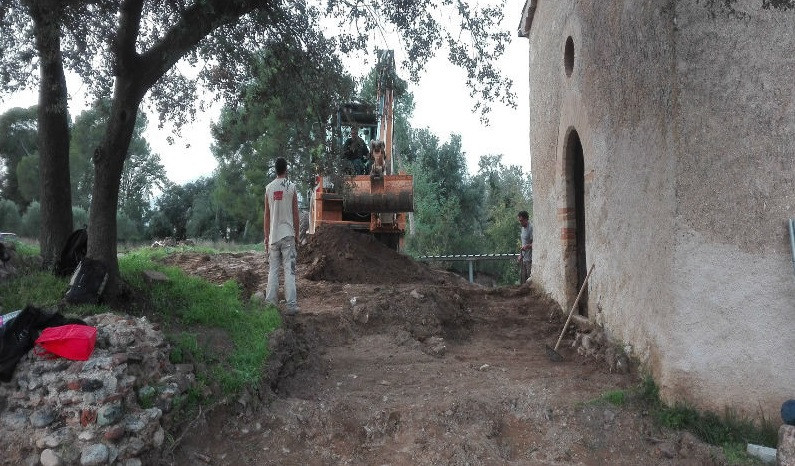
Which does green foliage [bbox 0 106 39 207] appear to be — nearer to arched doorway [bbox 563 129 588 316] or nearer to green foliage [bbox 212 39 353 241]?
green foliage [bbox 212 39 353 241]

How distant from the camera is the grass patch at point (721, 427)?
4.72 m

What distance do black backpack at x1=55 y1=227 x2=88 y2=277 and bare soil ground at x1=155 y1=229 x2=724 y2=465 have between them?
89.7 inches

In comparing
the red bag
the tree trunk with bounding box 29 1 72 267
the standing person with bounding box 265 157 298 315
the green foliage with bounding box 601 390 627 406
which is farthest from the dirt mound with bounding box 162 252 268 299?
the green foliage with bounding box 601 390 627 406

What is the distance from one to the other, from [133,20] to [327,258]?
621 centimetres

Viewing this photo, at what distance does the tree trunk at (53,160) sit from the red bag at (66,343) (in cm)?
226

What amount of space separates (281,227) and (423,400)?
2936 mm

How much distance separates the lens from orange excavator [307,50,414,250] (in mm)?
12023

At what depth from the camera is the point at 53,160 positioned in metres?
6.52

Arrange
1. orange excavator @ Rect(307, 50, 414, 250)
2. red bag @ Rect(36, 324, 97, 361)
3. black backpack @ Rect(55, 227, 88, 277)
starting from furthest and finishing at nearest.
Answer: orange excavator @ Rect(307, 50, 414, 250) < black backpack @ Rect(55, 227, 88, 277) < red bag @ Rect(36, 324, 97, 361)

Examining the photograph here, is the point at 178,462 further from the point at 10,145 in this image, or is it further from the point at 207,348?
the point at 10,145

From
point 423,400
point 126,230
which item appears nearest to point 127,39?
point 423,400

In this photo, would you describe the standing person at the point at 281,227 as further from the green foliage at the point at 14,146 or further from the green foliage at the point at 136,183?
the green foliage at the point at 14,146

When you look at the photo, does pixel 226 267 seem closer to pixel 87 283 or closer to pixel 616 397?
pixel 87 283

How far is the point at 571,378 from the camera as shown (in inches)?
237
